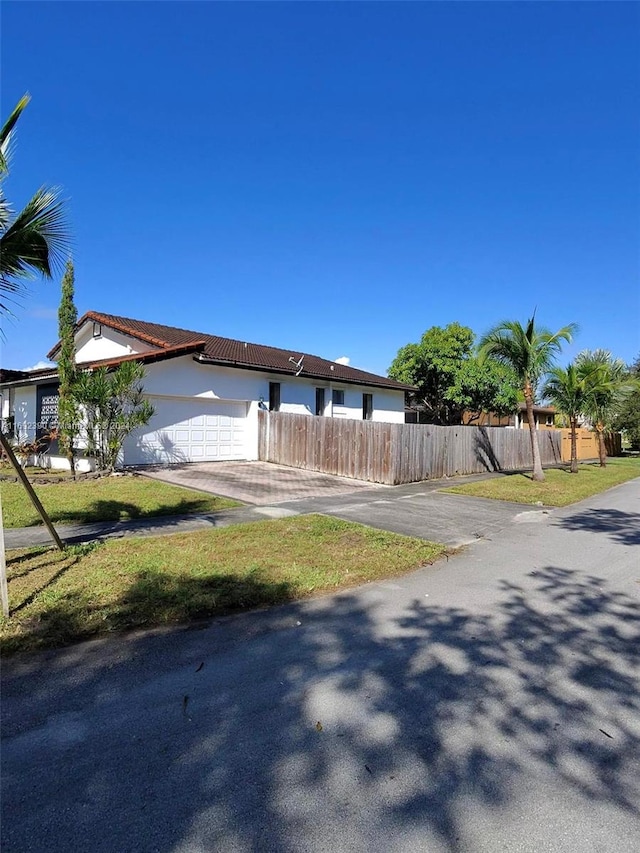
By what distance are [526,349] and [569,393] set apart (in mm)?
5554

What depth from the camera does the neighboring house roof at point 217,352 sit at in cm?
1685

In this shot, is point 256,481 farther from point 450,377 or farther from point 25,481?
point 450,377

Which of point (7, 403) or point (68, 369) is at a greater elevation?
point (68, 369)

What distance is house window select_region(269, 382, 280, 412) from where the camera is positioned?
66.8ft

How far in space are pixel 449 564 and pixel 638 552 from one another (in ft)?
10.4

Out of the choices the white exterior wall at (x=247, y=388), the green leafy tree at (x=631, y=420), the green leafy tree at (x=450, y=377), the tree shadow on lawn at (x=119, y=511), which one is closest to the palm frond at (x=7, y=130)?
the tree shadow on lawn at (x=119, y=511)

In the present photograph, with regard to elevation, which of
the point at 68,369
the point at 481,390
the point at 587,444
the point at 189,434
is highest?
the point at 481,390

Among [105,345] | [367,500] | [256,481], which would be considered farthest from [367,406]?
[367,500]

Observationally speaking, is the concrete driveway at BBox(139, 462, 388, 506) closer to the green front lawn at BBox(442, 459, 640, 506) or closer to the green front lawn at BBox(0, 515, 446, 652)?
the green front lawn at BBox(442, 459, 640, 506)

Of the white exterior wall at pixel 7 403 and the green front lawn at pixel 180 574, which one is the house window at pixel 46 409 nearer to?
the white exterior wall at pixel 7 403

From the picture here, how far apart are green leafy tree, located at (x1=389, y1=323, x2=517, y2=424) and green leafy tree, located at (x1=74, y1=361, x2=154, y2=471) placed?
17.5 meters

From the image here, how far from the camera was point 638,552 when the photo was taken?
23.6 feet

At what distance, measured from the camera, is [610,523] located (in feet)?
31.3

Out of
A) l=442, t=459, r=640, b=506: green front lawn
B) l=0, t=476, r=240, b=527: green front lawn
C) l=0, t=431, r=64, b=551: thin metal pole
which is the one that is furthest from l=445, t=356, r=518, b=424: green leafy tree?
l=0, t=431, r=64, b=551: thin metal pole
